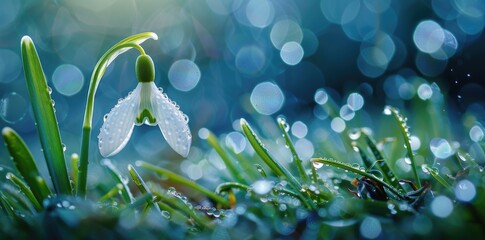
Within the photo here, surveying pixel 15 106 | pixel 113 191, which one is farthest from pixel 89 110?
pixel 15 106

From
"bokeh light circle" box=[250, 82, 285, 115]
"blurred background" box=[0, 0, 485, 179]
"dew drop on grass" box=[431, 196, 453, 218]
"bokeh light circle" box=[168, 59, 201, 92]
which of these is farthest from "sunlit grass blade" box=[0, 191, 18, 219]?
"bokeh light circle" box=[168, 59, 201, 92]

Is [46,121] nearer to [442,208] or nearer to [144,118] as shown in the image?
[144,118]

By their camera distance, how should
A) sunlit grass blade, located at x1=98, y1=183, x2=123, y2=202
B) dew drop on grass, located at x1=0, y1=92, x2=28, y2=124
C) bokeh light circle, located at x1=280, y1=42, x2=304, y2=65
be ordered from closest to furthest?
sunlit grass blade, located at x1=98, y1=183, x2=123, y2=202, dew drop on grass, located at x1=0, y1=92, x2=28, y2=124, bokeh light circle, located at x1=280, y1=42, x2=304, y2=65

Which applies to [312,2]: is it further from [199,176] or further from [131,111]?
[131,111]

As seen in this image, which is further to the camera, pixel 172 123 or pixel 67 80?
pixel 67 80

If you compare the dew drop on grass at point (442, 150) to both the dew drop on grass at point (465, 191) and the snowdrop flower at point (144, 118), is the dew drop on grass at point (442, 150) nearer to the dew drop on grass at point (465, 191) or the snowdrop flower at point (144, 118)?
the dew drop on grass at point (465, 191)

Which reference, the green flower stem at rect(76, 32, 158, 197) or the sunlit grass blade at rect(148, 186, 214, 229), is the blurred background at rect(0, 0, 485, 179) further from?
the sunlit grass blade at rect(148, 186, 214, 229)

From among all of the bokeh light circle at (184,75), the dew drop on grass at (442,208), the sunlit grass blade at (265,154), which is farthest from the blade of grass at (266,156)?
the bokeh light circle at (184,75)
